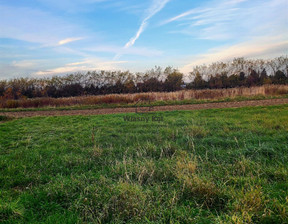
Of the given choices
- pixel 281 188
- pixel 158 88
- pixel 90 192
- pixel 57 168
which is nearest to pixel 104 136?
pixel 57 168

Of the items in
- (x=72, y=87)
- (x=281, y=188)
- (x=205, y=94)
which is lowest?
(x=281, y=188)

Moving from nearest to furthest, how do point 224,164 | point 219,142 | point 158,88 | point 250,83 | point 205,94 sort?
point 224,164
point 219,142
point 205,94
point 250,83
point 158,88

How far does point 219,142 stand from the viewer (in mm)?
5125

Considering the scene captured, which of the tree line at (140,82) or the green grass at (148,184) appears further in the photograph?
the tree line at (140,82)

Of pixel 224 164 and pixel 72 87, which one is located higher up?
pixel 72 87

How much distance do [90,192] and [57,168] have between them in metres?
1.46

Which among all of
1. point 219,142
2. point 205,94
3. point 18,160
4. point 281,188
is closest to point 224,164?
point 281,188

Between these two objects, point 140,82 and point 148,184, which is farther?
point 140,82

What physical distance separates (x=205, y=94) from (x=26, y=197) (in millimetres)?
17033

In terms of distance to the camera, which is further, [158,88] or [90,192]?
[158,88]

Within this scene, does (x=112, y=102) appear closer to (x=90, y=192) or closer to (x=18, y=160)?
(x=18, y=160)

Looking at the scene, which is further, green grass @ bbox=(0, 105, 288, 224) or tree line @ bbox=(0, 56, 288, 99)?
tree line @ bbox=(0, 56, 288, 99)

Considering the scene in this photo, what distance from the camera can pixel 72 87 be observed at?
115ft

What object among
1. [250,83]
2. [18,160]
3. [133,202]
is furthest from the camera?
[250,83]
